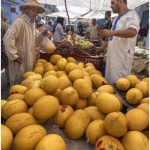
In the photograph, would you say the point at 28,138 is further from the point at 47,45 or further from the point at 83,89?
the point at 47,45

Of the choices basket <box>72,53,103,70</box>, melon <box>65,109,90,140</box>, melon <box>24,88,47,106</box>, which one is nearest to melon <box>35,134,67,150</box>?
melon <box>65,109,90,140</box>

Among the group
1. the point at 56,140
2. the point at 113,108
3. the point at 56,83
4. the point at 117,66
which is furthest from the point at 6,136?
the point at 117,66

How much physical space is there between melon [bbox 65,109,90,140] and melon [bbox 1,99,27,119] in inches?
17.3

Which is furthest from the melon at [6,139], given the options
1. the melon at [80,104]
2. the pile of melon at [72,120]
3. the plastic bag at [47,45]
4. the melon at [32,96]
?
the plastic bag at [47,45]

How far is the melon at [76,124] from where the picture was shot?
49.6 inches

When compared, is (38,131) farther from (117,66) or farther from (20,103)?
(117,66)

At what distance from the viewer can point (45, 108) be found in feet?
4.24

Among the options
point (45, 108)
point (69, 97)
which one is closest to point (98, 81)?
point (69, 97)

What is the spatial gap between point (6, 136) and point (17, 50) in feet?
7.27

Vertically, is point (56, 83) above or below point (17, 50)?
below

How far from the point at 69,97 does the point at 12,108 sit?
0.52m

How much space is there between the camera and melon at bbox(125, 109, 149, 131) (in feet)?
3.99

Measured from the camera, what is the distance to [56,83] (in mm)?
1623

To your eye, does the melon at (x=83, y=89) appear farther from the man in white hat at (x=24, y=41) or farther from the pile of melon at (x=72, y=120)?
the man in white hat at (x=24, y=41)
